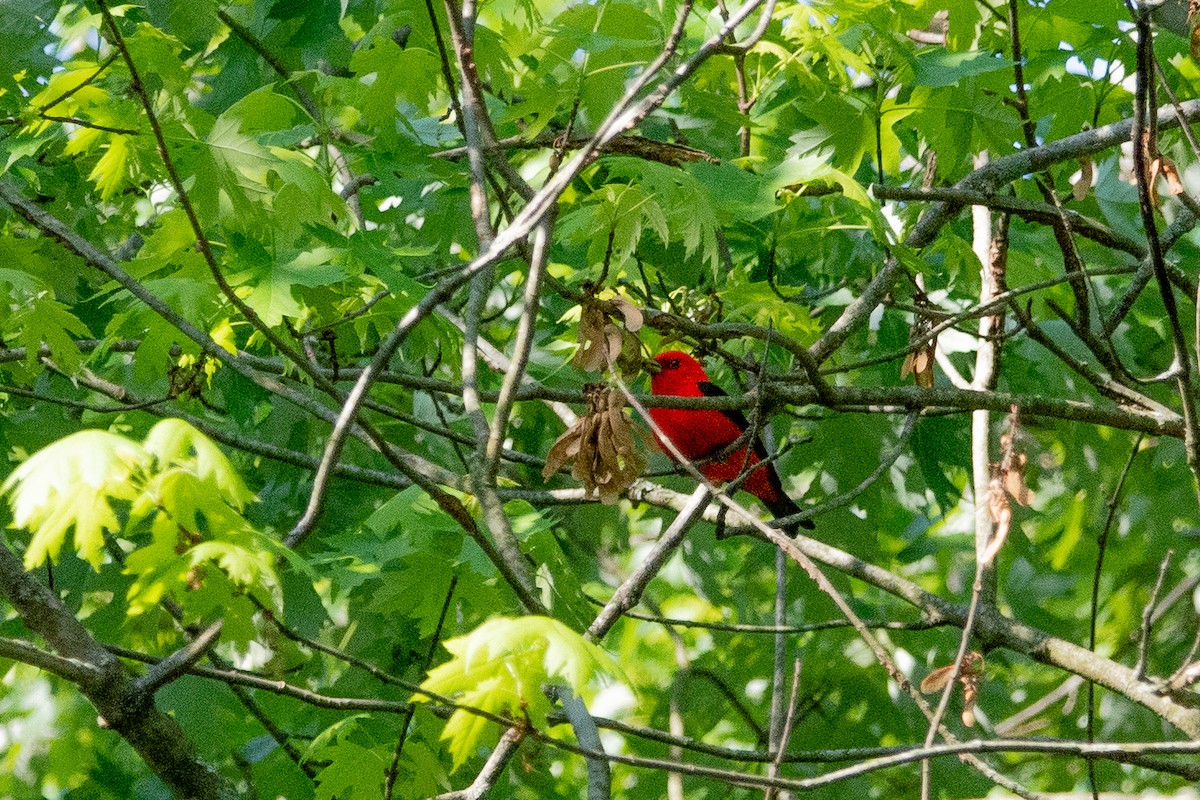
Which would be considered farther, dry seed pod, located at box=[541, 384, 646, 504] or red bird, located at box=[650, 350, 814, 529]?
red bird, located at box=[650, 350, 814, 529]

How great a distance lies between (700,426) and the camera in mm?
5777

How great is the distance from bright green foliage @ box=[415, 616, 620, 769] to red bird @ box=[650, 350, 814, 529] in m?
3.66

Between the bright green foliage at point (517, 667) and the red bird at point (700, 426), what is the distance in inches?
144

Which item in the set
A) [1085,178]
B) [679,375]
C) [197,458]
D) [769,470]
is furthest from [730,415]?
[197,458]

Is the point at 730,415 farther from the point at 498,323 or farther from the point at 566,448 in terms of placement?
the point at 566,448

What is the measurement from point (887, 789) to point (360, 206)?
173 inches

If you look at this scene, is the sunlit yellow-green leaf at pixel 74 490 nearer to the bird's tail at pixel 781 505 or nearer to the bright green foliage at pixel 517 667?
the bright green foliage at pixel 517 667

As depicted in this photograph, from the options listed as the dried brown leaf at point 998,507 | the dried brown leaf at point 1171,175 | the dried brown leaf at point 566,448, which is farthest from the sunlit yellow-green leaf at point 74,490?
the dried brown leaf at point 1171,175

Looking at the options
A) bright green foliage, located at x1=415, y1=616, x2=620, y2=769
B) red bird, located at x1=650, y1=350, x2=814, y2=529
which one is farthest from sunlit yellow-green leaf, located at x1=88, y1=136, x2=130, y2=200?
red bird, located at x1=650, y1=350, x2=814, y2=529

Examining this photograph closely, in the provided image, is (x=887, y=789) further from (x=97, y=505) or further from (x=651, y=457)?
(x=97, y=505)

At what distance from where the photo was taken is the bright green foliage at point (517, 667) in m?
1.87

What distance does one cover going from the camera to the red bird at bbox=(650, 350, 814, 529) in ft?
18.7

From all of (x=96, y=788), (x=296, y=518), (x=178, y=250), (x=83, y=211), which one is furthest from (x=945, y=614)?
(x=96, y=788)

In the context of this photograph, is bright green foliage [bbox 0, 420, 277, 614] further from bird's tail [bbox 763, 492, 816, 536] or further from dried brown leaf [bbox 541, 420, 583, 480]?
bird's tail [bbox 763, 492, 816, 536]
